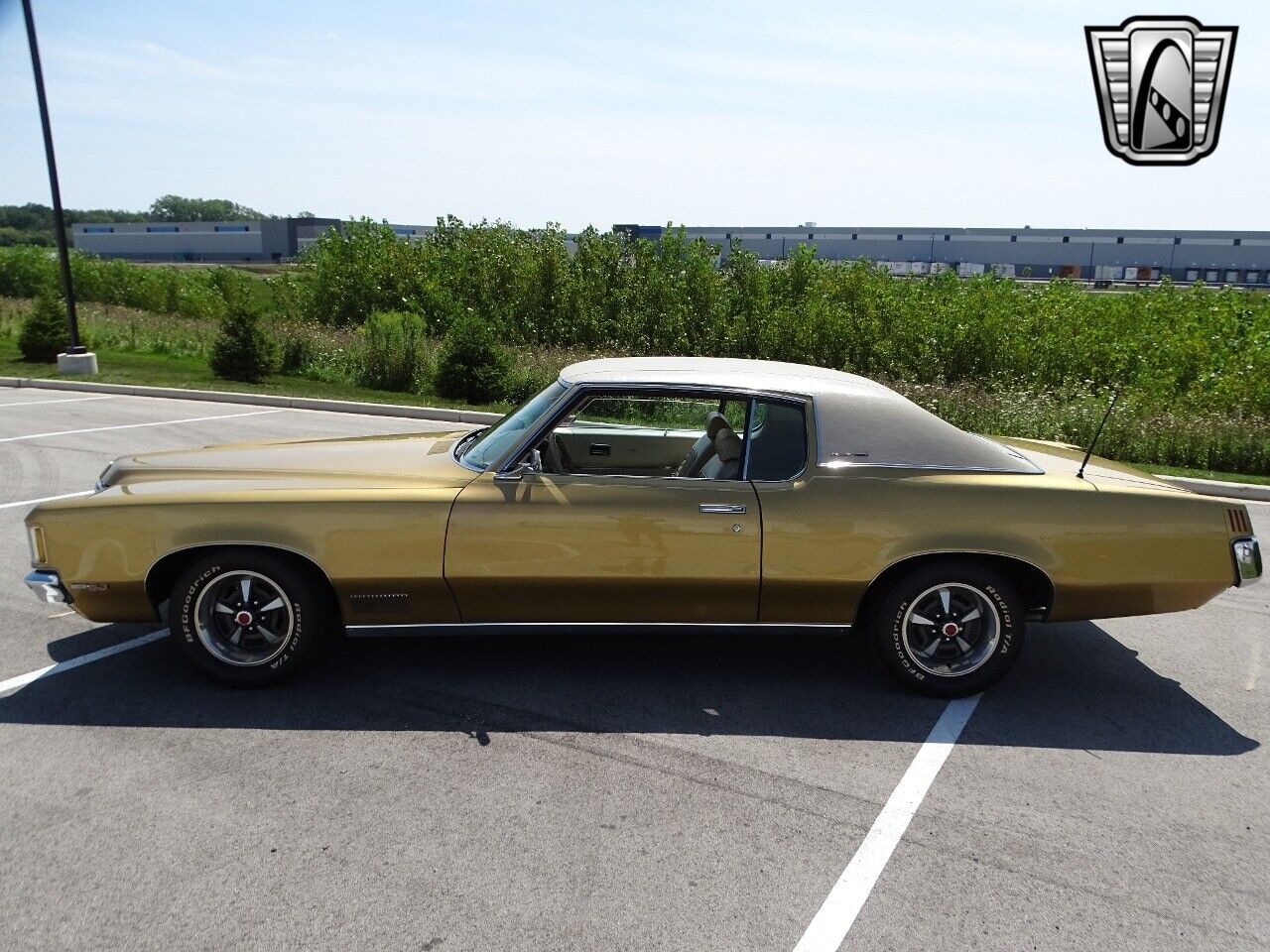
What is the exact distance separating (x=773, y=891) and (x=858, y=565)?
1.72m

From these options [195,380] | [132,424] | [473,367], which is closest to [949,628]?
[132,424]

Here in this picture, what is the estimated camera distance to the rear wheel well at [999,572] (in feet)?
15.0

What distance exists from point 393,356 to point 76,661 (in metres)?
14.4

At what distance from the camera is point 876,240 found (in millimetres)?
78688

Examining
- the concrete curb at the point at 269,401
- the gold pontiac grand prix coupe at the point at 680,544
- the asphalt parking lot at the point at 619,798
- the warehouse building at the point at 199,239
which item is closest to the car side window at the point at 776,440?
the gold pontiac grand prix coupe at the point at 680,544

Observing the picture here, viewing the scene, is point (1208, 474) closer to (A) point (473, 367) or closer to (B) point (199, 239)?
(A) point (473, 367)

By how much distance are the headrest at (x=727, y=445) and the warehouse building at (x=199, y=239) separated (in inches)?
4212

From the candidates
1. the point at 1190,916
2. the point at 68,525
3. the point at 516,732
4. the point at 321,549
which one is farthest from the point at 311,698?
the point at 1190,916

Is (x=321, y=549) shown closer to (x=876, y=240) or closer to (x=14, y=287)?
(x=14, y=287)

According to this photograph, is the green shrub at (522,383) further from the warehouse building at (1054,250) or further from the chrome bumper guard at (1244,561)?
the warehouse building at (1054,250)

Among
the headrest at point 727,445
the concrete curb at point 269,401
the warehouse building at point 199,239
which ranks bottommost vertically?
the concrete curb at point 269,401

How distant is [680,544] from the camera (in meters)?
4.44

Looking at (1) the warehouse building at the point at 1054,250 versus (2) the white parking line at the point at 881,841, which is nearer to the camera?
(2) the white parking line at the point at 881,841

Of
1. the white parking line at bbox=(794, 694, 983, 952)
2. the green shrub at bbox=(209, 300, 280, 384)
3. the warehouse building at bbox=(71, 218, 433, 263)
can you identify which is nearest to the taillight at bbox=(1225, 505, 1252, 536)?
the white parking line at bbox=(794, 694, 983, 952)
